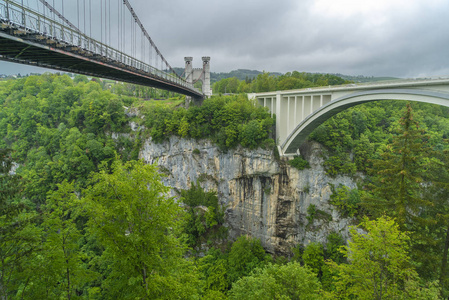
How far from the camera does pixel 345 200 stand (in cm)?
2017

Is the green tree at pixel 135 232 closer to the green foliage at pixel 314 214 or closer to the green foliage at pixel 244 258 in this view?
the green foliage at pixel 244 258

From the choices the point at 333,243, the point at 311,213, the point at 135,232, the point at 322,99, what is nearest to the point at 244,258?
the point at 311,213

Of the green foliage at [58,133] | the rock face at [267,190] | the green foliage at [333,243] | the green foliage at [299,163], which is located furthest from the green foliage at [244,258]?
the green foliage at [58,133]

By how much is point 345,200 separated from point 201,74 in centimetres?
2766

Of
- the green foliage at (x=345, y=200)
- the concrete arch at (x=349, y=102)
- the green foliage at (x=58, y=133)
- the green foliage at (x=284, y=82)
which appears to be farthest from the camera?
the green foliage at (x=284, y=82)

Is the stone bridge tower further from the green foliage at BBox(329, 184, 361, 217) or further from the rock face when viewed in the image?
the green foliage at BBox(329, 184, 361, 217)

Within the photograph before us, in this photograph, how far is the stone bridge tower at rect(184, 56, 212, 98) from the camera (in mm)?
36156

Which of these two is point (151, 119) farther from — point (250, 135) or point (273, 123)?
point (273, 123)

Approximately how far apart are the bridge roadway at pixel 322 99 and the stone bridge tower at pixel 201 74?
10.6 metres

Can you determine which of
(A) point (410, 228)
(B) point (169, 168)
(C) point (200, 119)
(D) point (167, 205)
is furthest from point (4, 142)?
(A) point (410, 228)

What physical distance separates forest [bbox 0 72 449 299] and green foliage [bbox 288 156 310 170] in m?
0.10

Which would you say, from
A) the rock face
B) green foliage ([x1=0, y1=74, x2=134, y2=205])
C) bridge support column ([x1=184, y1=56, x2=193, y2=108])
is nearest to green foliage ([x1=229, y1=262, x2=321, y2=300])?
the rock face

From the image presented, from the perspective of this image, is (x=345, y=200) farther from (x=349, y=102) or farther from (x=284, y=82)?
(x=284, y=82)

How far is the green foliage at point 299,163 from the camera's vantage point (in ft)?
71.5
